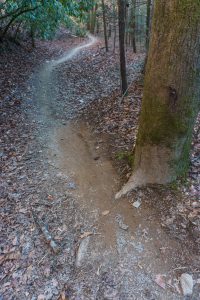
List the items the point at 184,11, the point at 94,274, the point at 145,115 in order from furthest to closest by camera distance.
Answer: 1. the point at 145,115
2. the point at 94,274
3. the point at 184,11

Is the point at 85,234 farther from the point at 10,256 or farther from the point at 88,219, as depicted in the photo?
the point at 10,256

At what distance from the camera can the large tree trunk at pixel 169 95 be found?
103 inches

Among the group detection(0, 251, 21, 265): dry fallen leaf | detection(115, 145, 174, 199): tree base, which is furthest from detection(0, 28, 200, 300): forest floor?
detection(115, 145, 174, 199): tree base

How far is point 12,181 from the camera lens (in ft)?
14.1

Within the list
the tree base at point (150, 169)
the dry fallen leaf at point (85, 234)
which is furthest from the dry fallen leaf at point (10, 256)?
the tree base at point (150, 169)

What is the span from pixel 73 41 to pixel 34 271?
23.2 metres

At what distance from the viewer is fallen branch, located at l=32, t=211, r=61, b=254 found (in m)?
3.08

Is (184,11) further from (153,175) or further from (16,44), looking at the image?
(16,44)

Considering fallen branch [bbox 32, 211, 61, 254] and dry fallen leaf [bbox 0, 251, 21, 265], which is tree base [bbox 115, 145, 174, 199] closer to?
fallen branch [bbox 32, 211, 61, 254]

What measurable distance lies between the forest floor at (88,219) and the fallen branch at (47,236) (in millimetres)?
15

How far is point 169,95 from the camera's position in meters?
2.91

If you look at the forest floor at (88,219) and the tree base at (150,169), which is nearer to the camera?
the forest floor at (88,219)

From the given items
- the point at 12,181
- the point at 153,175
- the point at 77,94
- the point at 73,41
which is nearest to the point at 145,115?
the point at 153,175

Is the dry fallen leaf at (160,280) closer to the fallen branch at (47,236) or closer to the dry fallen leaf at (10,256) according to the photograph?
the fallen branch at (47,236)
